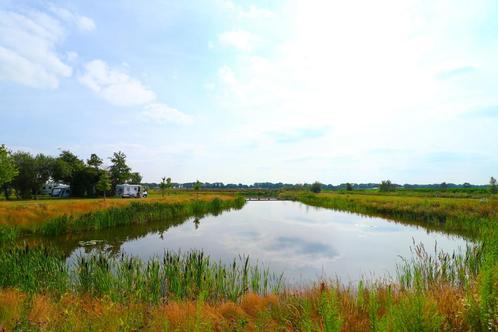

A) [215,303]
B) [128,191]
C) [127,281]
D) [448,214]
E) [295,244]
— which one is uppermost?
[128,191]

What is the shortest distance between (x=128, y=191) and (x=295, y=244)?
116 ft

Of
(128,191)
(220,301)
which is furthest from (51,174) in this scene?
(220,301)

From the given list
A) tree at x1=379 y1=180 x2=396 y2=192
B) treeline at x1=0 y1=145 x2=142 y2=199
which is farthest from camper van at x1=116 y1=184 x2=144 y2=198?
tree at x1=379 y1=180 x2=396 y2=192

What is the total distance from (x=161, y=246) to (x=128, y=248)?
6.08 ft

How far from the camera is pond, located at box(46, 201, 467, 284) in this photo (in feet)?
45.4

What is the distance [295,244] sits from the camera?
19.7 meters

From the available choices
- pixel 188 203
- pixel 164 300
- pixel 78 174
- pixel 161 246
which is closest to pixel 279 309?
pixel 164 300

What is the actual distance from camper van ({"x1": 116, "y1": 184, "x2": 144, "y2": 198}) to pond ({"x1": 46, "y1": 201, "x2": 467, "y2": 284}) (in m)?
22.3

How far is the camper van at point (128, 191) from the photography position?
155 feet

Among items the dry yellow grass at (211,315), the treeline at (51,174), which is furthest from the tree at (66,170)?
the dry yellow grass at (211,315)

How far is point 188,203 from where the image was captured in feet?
128

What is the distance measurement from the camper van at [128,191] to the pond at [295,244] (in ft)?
73.2

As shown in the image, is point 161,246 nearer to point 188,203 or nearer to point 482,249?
point 482,249

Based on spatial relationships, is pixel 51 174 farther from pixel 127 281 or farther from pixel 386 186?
pixel 386 186
